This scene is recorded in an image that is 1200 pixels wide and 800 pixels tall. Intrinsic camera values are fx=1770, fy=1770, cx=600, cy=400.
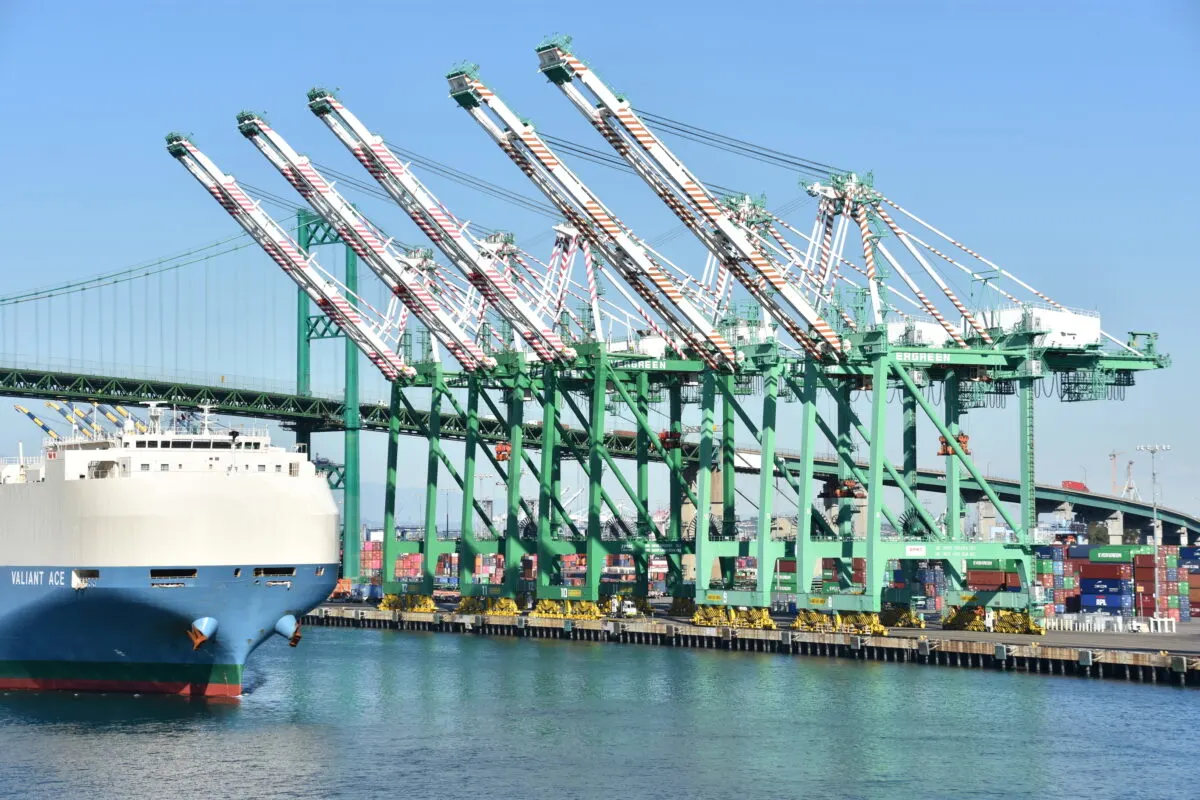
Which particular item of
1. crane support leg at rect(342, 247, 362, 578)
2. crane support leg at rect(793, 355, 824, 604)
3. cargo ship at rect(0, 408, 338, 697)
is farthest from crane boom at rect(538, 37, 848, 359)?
crane support leg at rect(342, 247, 362, 578)

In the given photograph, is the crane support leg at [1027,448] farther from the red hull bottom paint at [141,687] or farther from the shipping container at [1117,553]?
the red hull bottom paint at [141,687]

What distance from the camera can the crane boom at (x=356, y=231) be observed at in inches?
3947

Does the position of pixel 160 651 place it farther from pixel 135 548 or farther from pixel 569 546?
pixel 569 546

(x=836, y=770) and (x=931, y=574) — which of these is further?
(x=931, y=574)

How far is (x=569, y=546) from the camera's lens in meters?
102

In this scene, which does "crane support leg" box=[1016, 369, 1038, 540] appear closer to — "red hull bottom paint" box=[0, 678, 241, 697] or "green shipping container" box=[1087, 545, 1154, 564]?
"green shipping container" box=[1087, 545, 1154, 564]

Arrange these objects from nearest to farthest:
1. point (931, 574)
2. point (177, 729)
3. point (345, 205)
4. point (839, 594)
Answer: point (177, 729) → point (839, 594) → point (345, 205) → point (931, 574)

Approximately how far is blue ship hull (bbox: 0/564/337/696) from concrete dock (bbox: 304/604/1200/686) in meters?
29.0

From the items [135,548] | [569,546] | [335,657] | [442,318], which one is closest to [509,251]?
[442,318]

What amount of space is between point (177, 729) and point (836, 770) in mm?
21297

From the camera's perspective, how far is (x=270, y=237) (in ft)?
346

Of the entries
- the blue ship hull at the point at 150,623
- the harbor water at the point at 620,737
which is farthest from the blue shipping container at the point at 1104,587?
the blue ship hull at the point at 150,623

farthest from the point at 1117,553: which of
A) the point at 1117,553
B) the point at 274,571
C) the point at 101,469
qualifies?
the point at 101,469

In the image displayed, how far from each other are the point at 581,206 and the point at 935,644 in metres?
27.3
